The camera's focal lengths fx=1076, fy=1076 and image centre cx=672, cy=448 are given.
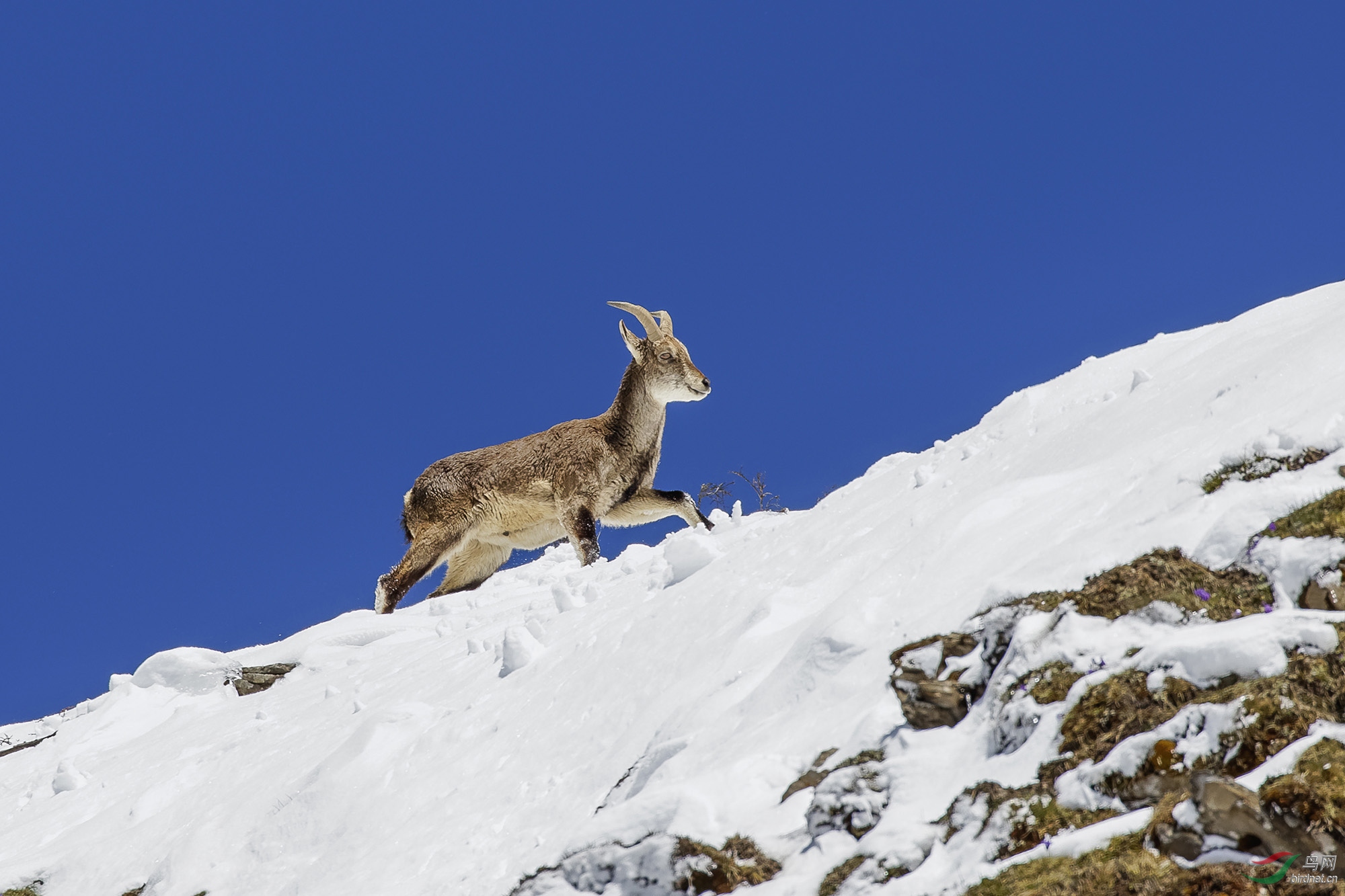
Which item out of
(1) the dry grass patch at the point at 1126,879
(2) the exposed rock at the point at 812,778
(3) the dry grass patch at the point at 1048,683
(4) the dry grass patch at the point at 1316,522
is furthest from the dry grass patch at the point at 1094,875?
(4) the dry grass patch at the point at 1316,522

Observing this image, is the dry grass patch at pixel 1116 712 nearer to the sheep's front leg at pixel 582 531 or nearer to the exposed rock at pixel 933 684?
the exposed rock at pixel 933 684

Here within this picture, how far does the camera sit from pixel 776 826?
421 centimetres

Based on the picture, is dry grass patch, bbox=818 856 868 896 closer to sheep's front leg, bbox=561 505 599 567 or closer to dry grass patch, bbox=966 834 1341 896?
dry grass patch, bbox=966 834 1341 896

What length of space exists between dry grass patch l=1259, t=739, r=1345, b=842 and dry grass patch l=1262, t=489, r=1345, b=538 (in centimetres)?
117

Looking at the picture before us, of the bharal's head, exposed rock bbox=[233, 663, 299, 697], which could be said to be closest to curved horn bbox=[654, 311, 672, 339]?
the bharal's head

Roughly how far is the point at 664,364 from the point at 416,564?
4123 mm

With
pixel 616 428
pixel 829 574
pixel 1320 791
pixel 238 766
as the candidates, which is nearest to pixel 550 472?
pixel 616 428

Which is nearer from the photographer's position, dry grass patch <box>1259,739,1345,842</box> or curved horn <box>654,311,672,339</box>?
dry grass patch <box>1259,739,1345,842</box>

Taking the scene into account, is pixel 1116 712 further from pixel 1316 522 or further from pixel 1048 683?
pixel 1316 522

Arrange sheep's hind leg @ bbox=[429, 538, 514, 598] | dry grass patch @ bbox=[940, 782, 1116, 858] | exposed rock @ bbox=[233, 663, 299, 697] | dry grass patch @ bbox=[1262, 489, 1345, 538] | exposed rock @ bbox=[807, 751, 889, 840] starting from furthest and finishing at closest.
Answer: sheep's hind leg @ bbox=[429, 538, 514, 598]
exposed rock @ bbox=[233, 663, 299, 697]
dry grass patch @ bbox=[1262, 489, 1345, 538]
exposed rock @ bbox=[807, 751, 889, 840]
dry grass patch @ bbox=[940, 782, 1116, 858]

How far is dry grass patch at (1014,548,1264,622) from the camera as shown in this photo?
405 cm

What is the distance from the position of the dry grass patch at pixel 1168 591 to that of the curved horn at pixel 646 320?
32.0 ft

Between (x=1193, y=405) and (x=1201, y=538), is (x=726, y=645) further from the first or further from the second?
(x=1193, y=405)

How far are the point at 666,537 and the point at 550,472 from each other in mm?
4300
